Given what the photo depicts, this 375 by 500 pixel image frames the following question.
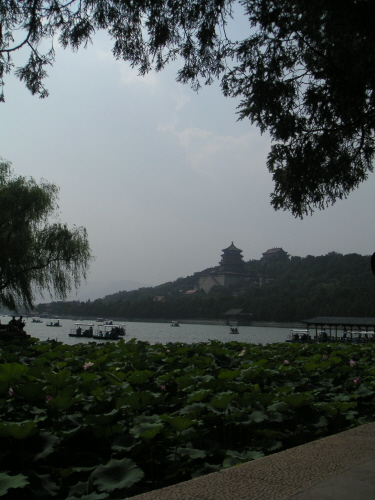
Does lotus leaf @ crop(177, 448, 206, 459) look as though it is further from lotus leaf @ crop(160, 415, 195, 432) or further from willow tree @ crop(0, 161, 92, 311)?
A: willow tree @ crop(0, 161, 92, 311)

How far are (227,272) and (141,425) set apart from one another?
4206 inches

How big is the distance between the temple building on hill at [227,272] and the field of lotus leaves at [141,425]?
10370 cm

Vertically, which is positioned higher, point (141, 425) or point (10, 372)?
point (10, 372)

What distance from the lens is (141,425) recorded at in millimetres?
2832

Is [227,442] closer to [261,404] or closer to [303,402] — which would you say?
[261,404]

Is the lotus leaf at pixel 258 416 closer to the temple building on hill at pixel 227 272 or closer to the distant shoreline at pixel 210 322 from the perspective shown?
the distant shoreline at pixel 210 322

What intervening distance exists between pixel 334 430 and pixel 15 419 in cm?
253

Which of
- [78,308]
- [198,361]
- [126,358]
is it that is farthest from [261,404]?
[78,308]

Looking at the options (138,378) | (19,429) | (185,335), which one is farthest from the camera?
(185,335)

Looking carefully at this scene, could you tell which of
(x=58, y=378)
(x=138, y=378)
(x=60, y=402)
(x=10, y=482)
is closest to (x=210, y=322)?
(x=138, y=378)

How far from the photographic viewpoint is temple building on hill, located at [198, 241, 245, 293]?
108 metres

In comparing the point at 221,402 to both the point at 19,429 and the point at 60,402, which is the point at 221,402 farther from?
the point at 19,429

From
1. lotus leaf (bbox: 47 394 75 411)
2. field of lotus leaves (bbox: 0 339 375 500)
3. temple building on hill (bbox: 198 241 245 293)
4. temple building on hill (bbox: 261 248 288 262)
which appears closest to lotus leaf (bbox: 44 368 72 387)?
field of lotus leaves (bbox: 0 339 375 500)

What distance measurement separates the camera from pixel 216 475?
6.86 feet
